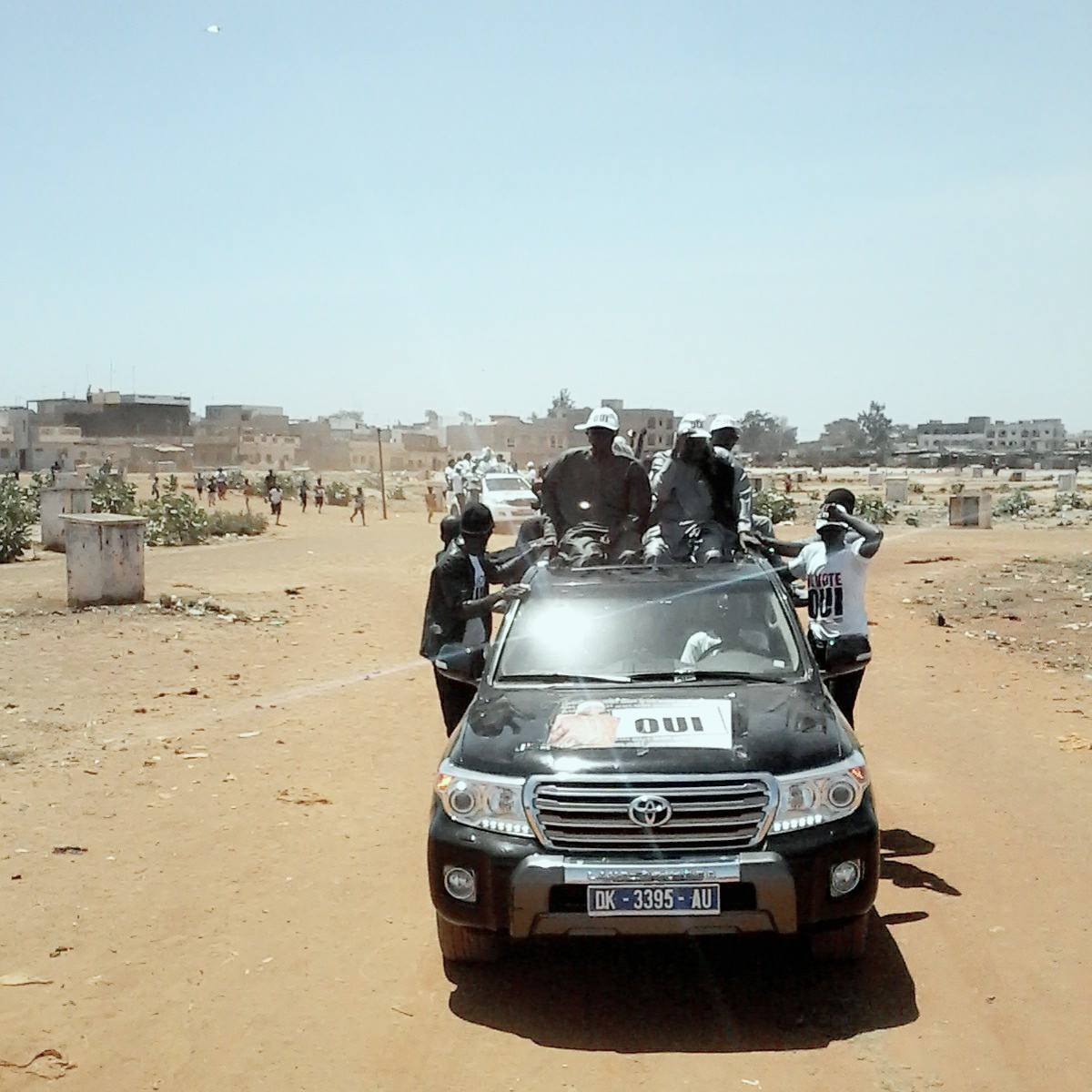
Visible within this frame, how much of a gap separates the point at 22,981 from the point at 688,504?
510 centimetres

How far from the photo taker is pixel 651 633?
611 cm


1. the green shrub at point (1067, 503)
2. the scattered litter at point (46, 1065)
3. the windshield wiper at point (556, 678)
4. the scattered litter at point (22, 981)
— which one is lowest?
the scattered litter at point (22, 981)

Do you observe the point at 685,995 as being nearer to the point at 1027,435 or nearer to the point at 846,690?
the point at 846,690

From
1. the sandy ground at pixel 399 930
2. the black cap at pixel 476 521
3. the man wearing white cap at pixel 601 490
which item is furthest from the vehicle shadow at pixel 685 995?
the man wearing white cap at pixel 601 490

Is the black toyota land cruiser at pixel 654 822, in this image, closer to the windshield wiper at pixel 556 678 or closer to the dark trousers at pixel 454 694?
the windshield wiper at pixel 556 678

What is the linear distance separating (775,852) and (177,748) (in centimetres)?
626

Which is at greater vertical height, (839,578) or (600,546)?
(600,546)

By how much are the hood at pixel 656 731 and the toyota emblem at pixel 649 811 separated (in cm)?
11

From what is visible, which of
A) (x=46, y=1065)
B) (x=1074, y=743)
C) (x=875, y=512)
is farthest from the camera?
(x=875, y=512)

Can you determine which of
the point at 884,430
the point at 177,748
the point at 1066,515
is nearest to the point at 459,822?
the point at 177,748

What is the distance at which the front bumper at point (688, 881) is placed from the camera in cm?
470

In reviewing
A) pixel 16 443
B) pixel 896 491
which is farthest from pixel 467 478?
pixel 16 443

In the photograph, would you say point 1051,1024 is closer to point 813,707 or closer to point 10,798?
point 813,707

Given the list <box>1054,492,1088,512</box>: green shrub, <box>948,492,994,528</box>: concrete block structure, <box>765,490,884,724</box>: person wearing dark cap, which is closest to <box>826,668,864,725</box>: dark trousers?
<box>765,490,884,724</box>: person wearing dark cap
